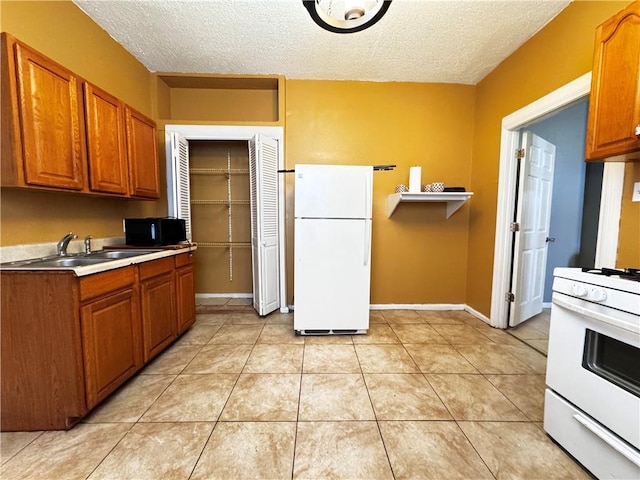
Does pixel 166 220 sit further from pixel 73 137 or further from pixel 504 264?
pixel 504 264

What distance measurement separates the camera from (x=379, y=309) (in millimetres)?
3268

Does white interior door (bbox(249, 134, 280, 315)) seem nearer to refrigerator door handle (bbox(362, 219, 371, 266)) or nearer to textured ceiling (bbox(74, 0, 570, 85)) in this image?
textured ceiling (bbox(74, 0, 570, 85))

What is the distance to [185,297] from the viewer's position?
8.07 feet

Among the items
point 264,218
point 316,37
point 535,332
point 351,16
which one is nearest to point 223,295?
point 264,218

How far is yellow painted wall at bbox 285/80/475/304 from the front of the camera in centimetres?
306

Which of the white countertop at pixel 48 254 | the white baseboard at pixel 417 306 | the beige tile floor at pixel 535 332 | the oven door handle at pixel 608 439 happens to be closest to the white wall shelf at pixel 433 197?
the white baseboard at pixel 417 306

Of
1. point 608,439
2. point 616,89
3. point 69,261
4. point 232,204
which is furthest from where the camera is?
point 232,204

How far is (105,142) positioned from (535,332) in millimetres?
4228

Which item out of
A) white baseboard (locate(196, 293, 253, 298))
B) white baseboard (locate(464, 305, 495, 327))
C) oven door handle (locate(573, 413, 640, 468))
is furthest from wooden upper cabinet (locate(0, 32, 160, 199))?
white baseboard (locate(464, 305, 495, 327))

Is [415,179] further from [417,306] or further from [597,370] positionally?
[597,370]

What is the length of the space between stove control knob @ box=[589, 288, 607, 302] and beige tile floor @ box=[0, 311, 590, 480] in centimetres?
82

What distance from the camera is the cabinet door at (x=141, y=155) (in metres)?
2.20

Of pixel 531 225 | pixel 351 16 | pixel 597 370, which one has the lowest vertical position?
pixel 597 370

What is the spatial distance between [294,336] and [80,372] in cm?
157
